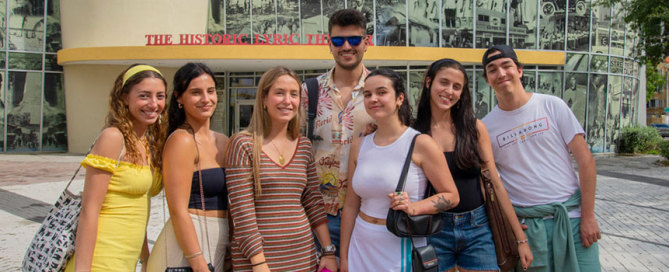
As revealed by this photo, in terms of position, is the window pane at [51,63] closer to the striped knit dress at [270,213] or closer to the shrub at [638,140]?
the striped knit dress at [270,213]

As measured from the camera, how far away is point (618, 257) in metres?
5.50

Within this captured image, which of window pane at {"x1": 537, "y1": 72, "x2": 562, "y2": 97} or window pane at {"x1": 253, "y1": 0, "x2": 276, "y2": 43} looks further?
window pane at {"x1": 253, "y1": 0, "x2": 276, "y2": 43}

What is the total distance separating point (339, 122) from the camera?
3.00 metres

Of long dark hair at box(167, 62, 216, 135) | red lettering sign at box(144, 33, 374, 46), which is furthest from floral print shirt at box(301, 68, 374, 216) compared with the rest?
red lettering sign at box(144, 33, 374, 46)

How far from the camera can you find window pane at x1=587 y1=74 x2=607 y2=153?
1945 cm

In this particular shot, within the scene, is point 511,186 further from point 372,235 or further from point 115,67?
point 115,67

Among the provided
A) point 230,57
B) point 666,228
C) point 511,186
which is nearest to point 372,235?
point 511,186

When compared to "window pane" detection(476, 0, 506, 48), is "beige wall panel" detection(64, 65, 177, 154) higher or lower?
lower

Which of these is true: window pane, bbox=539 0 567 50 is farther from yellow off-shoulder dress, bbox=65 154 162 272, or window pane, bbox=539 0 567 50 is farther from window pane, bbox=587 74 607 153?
yellow off-shoulder dress, bbox=65 154 162 272

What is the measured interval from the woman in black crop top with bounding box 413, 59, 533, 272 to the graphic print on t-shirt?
1.06ft

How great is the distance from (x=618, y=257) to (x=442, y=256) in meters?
4.15

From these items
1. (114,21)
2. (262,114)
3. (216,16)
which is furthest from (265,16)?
(262,114)

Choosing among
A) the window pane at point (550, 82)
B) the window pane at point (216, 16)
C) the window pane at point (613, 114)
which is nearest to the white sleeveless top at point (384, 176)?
the window pane at point (550, 82)

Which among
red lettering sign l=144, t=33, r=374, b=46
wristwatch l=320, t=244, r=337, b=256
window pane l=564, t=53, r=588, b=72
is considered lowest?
wristwatch l=320, t=244, r=337, b=256
